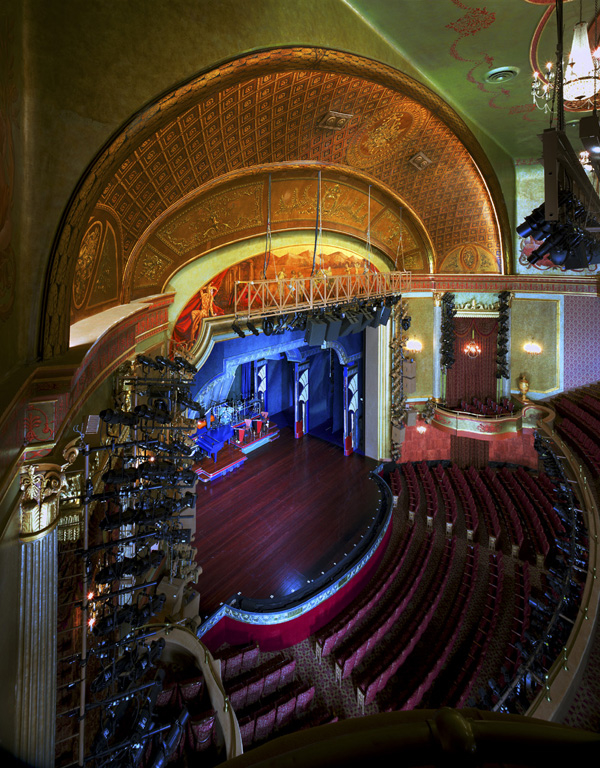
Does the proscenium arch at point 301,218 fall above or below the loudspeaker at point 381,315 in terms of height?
above

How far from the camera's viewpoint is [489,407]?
11.8 metres

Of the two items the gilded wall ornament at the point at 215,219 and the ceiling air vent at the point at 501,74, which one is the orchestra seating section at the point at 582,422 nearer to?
the ceiling air vent at the point at 501,74

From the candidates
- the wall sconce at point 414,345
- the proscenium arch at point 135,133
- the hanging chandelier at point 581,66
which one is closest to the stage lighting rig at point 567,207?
the hanging chandelier at point 581,66

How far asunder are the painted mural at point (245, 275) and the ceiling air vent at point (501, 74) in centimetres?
379

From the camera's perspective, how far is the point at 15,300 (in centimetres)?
292

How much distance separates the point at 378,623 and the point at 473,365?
7.81m

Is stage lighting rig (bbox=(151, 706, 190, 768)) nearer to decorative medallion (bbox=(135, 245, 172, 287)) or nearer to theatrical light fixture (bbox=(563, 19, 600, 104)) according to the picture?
decorative medallion (bbox=(135, 245, 172, 287))

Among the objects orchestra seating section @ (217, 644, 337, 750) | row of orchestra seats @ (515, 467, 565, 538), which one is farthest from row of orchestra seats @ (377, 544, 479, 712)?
row of orchestra seats @ (515, 467, 565, 538)

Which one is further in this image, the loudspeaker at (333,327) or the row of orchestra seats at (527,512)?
the loudspeaker at (333,327)

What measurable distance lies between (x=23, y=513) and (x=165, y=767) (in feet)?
8.70

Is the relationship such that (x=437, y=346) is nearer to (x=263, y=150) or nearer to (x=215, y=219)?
(x=215, y=219)

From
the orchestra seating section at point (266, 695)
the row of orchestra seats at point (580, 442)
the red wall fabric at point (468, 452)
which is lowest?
the orchestra seating section at point (266, 695)

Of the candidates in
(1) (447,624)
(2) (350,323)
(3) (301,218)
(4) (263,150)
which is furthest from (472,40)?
(1) (447,624)

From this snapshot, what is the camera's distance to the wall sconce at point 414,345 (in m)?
12.2
